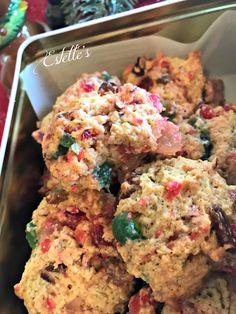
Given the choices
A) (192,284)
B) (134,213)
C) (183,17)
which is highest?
(183,17)

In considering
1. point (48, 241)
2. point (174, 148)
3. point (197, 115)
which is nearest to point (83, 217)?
point (48, 241)

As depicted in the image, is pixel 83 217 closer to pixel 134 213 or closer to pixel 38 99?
pixel 134 213

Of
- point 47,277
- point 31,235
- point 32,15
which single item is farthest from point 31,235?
point 32,15

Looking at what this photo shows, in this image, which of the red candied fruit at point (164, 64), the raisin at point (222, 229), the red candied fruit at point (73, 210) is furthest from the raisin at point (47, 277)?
the red candied fruit at point (164, 64)

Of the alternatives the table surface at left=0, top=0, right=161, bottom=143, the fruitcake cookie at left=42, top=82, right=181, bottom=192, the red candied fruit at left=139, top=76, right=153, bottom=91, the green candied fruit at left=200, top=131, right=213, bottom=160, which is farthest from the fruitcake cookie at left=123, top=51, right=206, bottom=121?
the table surface at left=0, top=0, right=161, bottom=143

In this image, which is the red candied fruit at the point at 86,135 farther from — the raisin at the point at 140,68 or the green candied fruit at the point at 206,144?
the raisin at the point at 140,68

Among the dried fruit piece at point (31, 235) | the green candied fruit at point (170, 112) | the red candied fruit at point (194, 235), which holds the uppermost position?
the green candied fruit at point (170, 112)

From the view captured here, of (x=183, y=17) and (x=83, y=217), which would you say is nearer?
(x=83, y=217)

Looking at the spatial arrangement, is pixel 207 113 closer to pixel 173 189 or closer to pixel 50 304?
pixel 173 189
